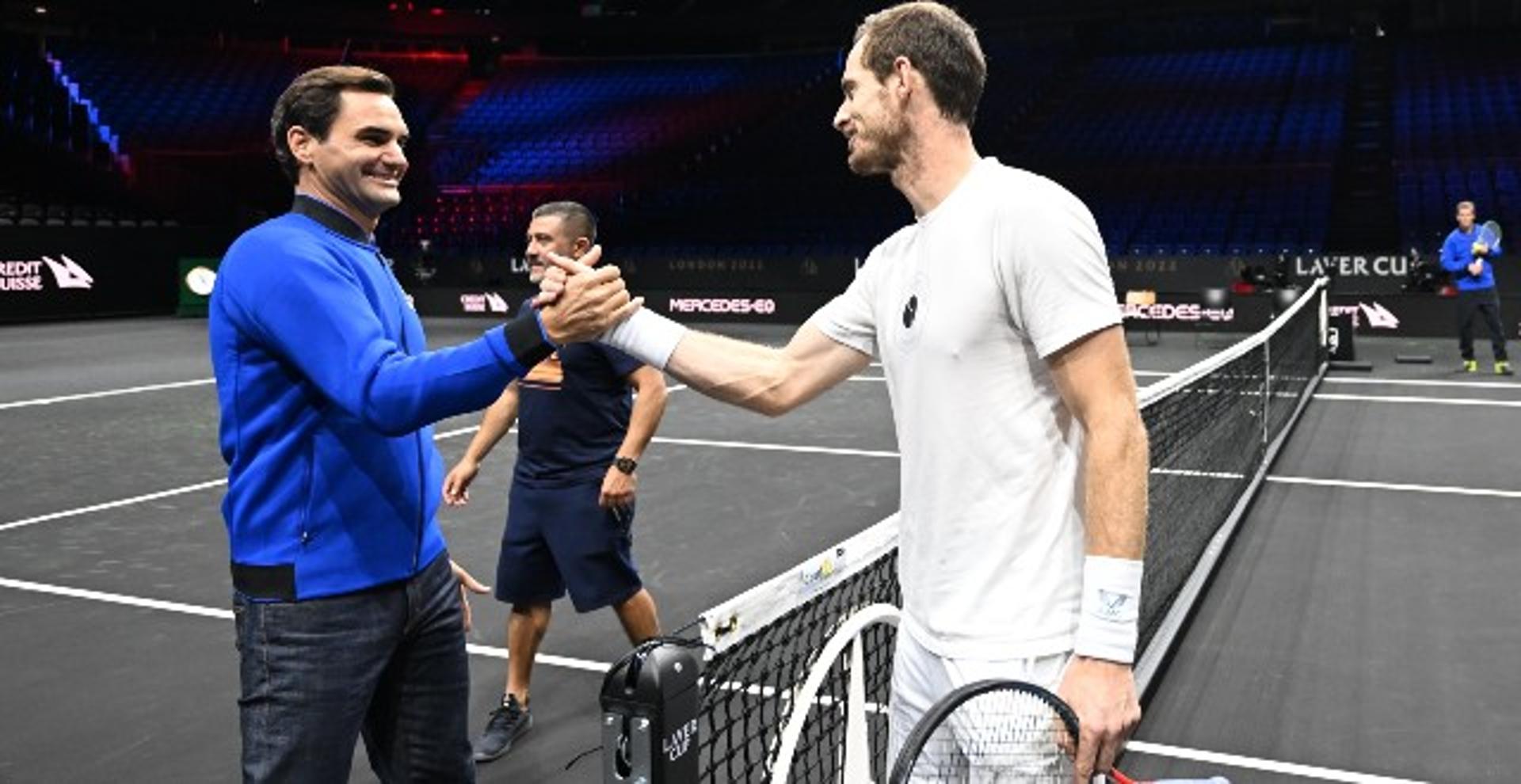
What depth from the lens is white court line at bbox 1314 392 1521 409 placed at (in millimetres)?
13699

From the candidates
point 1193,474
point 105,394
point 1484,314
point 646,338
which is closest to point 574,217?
point 646,338

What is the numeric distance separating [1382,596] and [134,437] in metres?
10.8

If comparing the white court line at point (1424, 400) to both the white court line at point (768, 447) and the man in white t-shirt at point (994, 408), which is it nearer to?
the white court line at point (768, 447)

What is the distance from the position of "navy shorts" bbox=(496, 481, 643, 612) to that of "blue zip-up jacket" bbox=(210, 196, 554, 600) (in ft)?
6.89

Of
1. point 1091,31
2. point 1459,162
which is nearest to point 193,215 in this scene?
point 1091,31

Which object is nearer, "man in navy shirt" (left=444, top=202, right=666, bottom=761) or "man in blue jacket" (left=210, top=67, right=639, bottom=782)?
"man in blue jacket" (left=210, top=67, right=639, bottom=782)

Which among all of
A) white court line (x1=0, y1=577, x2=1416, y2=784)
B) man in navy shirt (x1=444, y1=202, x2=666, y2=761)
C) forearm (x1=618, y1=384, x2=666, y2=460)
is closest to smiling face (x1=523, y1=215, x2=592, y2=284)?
man in navy shirt (x1=444, y1=202, x2=666, y2=761)

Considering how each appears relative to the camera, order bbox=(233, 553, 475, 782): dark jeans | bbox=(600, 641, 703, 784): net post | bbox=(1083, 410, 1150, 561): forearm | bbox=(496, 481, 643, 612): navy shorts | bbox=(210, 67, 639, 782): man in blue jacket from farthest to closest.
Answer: bbox=(496, 481, 643, 612): navy shorts → bbox=(233, 553, 475, 782): dark jeans → bbox=(210, 67, 639, 782): man in blue jacket → bbox=(1083, 410, 1150, 561): forearm → bbox=(600, 641, 703, 784): net post

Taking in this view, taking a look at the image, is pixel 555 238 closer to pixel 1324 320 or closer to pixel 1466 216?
pixel 1466 216

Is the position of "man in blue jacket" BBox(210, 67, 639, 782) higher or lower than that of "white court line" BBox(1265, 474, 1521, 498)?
higher

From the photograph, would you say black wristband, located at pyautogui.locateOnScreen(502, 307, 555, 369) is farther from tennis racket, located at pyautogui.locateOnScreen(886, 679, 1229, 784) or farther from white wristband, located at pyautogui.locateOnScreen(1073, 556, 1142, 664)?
white wristband, located at pyautogui.locateOnScreen(1073, 556, 1142, 664)

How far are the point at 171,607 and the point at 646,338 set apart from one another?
4.89m

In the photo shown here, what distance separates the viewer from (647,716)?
6.39ft

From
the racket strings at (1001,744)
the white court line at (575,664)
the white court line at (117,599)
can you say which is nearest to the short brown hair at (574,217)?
the white court line at (575,664)
